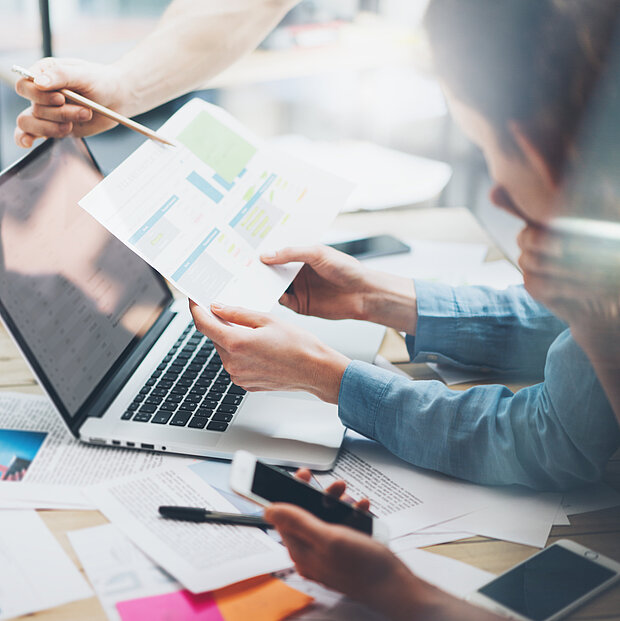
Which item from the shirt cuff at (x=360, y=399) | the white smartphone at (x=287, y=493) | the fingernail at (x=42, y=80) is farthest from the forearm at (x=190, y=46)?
the white smartphone at (x=287, y=493)

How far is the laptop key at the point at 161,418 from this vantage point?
0.85 metres

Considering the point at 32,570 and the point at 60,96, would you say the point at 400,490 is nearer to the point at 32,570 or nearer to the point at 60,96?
the point at 32,570

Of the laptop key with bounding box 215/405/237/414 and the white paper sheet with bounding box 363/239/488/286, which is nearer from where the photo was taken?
the laptop key with bounding box 215/405/237/414

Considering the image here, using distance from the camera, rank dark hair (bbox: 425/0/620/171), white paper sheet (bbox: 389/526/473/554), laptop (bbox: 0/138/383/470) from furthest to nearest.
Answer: laptop (bbox: 0/138/383/470) < white paper sheet (bbox: 389/526/473/554) < dark hair (bbox: 425/0/620/171)

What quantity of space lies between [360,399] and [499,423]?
157mm

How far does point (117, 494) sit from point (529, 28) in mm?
593

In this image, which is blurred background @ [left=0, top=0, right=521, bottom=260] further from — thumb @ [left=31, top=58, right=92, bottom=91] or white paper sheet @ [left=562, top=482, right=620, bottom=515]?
white paper sheet @ [left=562, top=482, right=620, bottom=515]

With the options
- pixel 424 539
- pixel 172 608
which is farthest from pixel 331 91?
pixel 172 608

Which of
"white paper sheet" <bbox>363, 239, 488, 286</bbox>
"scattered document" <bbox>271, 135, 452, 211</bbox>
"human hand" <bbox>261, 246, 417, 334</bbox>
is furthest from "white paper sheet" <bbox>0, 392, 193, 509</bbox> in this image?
"scattered document" <bbox>271, 135, 452, 211</bbox>

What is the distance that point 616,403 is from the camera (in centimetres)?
66

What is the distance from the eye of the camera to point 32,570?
2.16 feet

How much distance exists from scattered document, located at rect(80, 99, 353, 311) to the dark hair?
372 millimetres

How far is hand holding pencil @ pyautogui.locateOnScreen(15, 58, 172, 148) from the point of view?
93 centimetres

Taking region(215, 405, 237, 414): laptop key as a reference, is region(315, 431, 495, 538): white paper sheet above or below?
below
